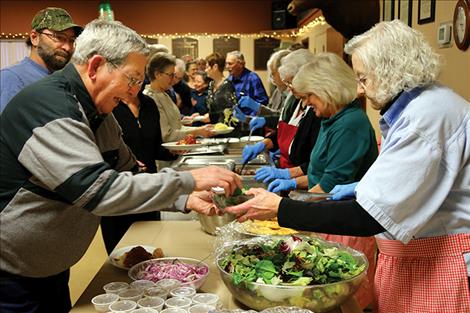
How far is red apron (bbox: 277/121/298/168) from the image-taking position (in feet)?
10.9

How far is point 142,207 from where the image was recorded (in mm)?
1392

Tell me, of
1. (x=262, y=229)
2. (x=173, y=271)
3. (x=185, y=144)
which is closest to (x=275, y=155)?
(x=185, y=144)

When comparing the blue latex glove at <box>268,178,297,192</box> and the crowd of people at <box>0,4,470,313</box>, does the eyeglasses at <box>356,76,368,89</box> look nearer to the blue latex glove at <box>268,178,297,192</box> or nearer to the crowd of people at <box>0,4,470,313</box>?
the crowd of people at <box>0,4,470,313</box>

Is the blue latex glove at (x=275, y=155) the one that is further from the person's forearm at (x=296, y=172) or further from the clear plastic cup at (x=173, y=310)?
the clear plastic cup at (x=173, y=310)

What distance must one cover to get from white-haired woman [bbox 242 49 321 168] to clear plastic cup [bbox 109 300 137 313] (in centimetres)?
163

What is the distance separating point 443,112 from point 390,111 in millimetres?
147

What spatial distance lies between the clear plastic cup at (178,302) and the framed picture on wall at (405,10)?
270 cm

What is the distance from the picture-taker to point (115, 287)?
4.90 feet

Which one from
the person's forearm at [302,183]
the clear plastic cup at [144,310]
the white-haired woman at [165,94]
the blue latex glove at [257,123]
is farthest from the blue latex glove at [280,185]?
the blue latex glove at [257,123]

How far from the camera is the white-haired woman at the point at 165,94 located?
3.68 m

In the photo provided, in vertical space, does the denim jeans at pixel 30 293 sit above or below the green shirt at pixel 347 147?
below

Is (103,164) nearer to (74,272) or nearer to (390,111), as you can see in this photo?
(390,111)

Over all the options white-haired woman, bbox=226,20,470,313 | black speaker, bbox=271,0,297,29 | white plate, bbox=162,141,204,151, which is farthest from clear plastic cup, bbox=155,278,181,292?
black speaker, bbox=271,0,297,29

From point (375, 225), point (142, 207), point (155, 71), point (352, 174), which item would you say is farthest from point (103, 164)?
point (155, 71)
